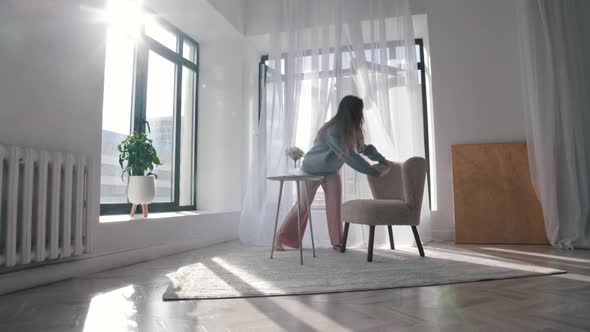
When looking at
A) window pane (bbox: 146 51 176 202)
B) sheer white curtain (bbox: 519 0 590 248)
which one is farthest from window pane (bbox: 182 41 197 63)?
sheer white curtain (bbox: 519 0 590 248)

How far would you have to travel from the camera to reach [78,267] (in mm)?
2277

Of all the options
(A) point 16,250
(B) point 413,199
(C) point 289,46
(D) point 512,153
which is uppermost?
(C) point 289,46

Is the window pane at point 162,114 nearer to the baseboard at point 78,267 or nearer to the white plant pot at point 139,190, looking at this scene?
the white plant pot at point 139,190

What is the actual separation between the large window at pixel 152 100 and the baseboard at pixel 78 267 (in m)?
0.64

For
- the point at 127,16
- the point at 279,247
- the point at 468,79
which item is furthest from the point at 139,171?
the point at 468,79

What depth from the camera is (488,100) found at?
151 inches

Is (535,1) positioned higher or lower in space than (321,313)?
higher

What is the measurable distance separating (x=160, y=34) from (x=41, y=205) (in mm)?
2631

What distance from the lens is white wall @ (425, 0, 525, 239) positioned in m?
3.81

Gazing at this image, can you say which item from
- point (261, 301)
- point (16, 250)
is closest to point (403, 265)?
point (261, 301)

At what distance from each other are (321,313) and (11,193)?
4.98 feet

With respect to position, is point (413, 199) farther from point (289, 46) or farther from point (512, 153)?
point (289, 46)

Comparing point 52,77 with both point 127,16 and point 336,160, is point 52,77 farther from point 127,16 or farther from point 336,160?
point 336,160

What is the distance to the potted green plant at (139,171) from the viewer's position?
304 cm
